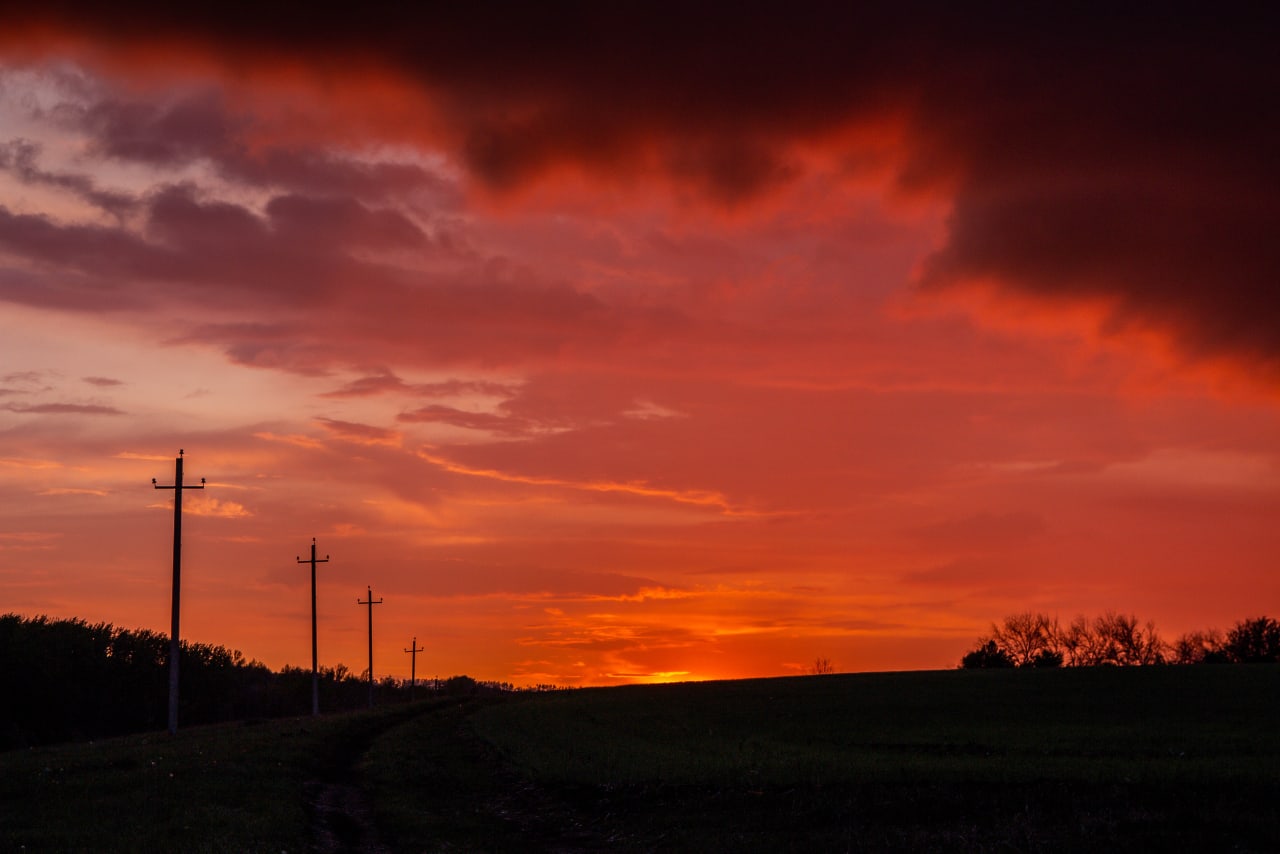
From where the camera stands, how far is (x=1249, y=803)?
83.3 ft

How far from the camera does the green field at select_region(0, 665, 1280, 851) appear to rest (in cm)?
2564

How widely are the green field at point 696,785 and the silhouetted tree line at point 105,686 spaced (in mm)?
52979

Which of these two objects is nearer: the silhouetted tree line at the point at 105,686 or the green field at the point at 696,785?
the green field at the point at 696,785

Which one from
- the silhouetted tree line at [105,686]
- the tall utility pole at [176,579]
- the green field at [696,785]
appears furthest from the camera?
the silhouetted tree line at [105,686]

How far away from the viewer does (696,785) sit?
34.8 meters

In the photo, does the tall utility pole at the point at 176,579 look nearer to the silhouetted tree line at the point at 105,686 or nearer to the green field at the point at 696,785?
the green field at the point at 696,785

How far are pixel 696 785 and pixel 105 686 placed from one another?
4105 inches

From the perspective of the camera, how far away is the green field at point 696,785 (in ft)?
84.1

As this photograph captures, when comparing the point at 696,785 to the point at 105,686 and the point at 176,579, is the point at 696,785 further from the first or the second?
the point at 105,686

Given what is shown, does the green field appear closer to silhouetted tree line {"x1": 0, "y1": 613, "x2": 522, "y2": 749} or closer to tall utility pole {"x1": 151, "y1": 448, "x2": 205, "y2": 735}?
tall utility pole {"x1": 151, "y1": 448, "x2": 205, "y2": 735}

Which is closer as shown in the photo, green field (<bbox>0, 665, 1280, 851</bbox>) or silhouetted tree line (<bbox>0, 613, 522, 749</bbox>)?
green field (<bbox>0, 665, 1280, 851</bbox>)

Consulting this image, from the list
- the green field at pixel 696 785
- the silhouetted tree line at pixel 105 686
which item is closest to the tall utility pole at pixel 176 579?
the green field at pixel 696 785

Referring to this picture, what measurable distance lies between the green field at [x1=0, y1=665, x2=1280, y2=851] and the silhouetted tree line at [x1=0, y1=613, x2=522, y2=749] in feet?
174

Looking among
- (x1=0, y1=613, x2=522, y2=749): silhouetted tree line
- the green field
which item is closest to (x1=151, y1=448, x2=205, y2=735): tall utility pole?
the green field
